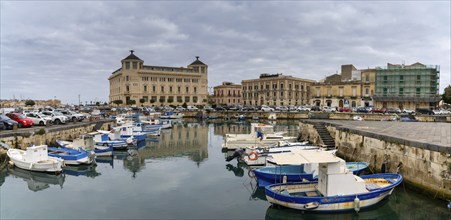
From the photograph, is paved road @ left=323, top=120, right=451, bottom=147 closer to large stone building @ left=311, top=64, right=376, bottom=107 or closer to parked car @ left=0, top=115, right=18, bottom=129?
parked car @ left=0, top=115, right=18, bottom=129

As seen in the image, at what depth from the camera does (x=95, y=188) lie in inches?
666

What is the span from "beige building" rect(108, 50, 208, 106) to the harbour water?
78.7m

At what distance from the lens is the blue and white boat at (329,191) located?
12.5 m

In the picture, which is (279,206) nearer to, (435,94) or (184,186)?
(184,186)

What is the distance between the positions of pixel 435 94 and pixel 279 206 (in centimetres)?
6761

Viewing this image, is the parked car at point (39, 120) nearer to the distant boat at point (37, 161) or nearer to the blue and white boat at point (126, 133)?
the blue and white boat at point (126, 133)

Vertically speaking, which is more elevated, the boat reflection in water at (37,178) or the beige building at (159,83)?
the beige building at (159,83)

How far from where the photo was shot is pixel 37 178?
18.8m

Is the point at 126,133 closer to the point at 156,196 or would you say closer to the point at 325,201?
the point at 156,196

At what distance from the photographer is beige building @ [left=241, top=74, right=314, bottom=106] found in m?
95.1

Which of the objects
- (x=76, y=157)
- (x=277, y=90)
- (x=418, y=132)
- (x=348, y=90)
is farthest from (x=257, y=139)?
(x=277, y=90)

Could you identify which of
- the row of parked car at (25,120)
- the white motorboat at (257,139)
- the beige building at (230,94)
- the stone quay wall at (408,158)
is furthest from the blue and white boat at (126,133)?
the beige building at (230,94)

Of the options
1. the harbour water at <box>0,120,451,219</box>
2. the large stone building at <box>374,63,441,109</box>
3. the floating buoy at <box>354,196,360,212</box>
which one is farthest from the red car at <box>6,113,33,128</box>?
the large stone building at <box>374,63,441,109</box>

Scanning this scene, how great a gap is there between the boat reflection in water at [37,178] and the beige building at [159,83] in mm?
77674
